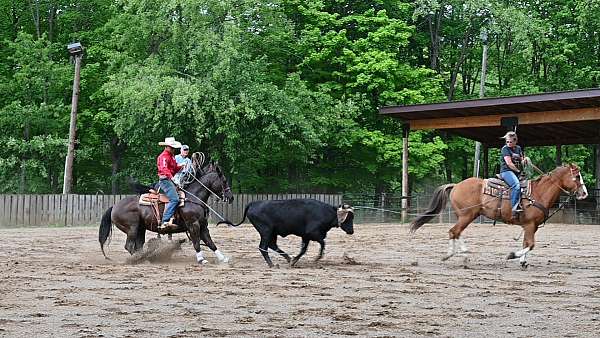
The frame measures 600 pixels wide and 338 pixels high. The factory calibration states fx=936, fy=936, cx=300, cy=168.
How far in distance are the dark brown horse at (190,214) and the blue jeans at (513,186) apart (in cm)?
500

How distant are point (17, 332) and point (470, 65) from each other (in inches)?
1724

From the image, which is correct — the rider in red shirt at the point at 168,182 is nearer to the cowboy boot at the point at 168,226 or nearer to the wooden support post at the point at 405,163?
the cowboy boot at the point at 168,226

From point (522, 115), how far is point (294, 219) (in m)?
17.6

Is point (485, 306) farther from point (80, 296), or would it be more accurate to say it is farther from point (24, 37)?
point (24, 37)

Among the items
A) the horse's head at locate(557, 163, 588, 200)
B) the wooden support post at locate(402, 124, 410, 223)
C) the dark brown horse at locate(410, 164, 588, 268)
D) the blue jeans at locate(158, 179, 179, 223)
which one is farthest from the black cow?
the wooden support post at locate(402, 124, 410, 223)

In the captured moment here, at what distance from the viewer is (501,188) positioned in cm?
1702

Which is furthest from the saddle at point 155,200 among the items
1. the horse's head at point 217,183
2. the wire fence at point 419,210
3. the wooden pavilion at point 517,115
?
the wooden pavilion at point 517,115

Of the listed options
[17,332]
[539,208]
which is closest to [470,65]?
[539,208]

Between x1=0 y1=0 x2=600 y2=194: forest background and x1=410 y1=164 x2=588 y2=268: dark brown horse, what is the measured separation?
62.3 feet

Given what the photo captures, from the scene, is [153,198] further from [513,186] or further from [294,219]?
[513,186]

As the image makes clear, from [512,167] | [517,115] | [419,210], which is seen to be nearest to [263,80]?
[419,210]

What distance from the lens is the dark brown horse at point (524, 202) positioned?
16.6 meters

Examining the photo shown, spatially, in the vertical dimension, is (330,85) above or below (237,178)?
above

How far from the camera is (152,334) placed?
8.67m
